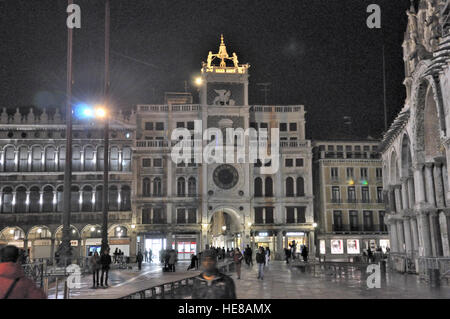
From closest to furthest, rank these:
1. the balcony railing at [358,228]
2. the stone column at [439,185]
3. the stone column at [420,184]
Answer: the stone column at [439,185]
the stone column at [420,184]
the balcony railing at [358,228]

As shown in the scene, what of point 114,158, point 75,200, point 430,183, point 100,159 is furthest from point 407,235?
point 75,200

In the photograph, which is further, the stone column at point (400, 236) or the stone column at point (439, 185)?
the stone column at point (400, 236)

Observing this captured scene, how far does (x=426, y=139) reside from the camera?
27.4m

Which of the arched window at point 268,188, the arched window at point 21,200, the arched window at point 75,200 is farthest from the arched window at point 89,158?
the arched window at point 268,188

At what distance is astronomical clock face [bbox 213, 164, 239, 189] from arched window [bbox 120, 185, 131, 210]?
10.0 metres

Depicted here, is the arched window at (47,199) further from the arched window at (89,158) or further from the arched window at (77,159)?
the arched window at (89,158)

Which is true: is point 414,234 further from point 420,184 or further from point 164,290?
point 164,290

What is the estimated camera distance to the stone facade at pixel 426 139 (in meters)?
23.5

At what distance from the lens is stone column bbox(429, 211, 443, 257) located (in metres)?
27.3

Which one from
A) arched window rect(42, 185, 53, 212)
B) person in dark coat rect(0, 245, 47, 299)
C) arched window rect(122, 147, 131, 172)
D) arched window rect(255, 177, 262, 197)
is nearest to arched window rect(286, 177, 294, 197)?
arched window rect(255, 177, 262, 197)

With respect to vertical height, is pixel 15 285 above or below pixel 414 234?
below

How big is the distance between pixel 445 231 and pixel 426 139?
4683 mm

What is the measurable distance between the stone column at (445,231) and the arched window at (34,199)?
44.5m
